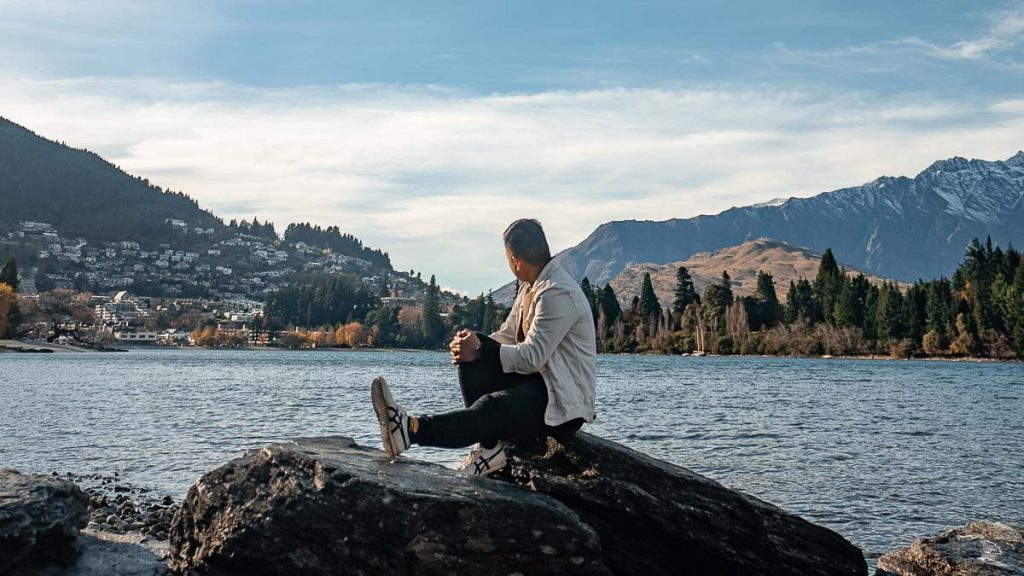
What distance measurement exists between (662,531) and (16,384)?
62552 millimetres

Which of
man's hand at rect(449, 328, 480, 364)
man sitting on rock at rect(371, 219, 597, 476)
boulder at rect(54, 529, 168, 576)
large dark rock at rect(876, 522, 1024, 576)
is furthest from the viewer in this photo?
large dark rock at rect(876, 522, 1024, 576)

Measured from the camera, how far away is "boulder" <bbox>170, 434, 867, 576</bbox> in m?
7.46

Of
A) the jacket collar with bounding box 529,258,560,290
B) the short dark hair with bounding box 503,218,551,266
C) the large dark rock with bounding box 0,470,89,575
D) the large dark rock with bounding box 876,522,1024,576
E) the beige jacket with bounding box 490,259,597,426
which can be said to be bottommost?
the large dark rock with bounding box 876,522,1024,576

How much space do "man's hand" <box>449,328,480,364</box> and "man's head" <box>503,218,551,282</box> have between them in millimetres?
912

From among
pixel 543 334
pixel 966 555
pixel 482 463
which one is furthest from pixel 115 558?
pixel 966 555

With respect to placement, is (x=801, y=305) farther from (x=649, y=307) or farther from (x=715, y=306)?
(x=649, y=307)

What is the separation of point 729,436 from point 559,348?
23247mm

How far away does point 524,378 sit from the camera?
8.85 m

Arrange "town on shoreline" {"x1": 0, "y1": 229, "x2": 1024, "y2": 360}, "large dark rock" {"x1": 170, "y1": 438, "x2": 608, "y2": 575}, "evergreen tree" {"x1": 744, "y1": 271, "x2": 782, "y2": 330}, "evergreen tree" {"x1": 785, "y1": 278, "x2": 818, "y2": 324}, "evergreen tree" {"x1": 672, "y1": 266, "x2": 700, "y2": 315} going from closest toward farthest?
"large dark rock" {"x1": 170, "y1": 438, "x2": 608, "y2": 575}, "town on shoreline" {"x1": 0, "y1": 229, "x2": 1024, "y2": 360}, "evergreen tree" {"x1": 785, "y1": 278, "x2": 818, "y2": 324}, "evergreen tree" {"x1": 744, "y1": 271, "x2": 782, "y2": 330}, "evergreen tree" {"x1": 672, "y1": 266, "x2": 700, "y2": 315}

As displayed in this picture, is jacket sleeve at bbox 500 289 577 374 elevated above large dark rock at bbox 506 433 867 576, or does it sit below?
above

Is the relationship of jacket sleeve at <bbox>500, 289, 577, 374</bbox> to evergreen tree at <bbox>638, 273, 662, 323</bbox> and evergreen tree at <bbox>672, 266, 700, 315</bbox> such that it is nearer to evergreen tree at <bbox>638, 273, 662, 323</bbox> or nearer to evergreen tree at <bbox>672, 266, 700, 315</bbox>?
evergreen tree at <bbox>638, 273, 662, 323</bbox>

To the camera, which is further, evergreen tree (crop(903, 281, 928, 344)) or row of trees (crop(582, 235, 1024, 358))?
evergreen tree (crop(903, 281, 928, 344))

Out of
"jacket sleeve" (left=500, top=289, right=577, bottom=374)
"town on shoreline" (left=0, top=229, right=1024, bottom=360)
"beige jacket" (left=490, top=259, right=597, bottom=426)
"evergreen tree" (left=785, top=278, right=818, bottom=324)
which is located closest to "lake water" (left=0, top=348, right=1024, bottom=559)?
"beige jacket" (left=490, top=259, right=597, bottom=426)

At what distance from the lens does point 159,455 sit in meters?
24.2
